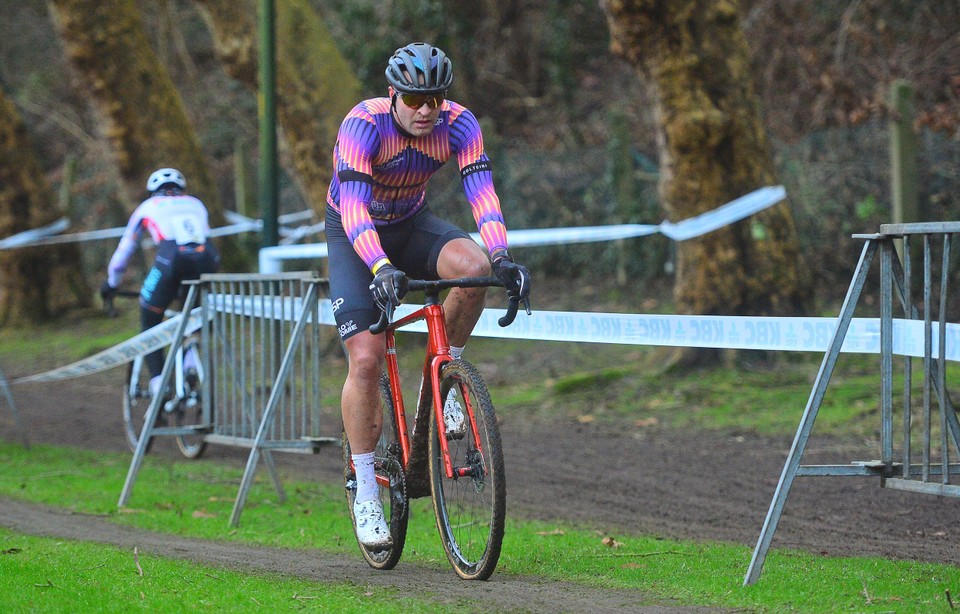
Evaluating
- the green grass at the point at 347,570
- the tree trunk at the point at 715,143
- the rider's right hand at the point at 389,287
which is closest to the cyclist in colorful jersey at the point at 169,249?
the green grass at the point at 347,570

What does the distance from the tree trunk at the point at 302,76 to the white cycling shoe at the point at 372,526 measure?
8.83 meters

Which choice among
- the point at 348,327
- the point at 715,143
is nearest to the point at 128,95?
the point at 715,143

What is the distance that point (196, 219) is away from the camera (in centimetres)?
1043

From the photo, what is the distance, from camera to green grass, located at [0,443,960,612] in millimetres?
4750

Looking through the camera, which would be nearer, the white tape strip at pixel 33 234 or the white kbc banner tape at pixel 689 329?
the white kbc banner tape at pixel 689 329

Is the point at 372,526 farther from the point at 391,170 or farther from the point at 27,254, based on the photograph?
the point at 27,254

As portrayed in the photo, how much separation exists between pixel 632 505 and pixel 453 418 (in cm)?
257

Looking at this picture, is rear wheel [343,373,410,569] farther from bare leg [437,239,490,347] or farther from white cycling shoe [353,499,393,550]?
bare leg [437,239,490,347]

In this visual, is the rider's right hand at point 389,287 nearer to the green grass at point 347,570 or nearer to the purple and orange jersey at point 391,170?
the purple and orange jersey at point 391,170

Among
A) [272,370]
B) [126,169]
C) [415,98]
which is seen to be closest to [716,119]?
[272,370]

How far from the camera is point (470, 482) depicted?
525 cm

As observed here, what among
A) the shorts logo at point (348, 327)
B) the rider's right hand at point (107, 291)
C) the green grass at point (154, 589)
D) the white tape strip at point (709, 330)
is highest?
the rider's right hand at point (107, 291)

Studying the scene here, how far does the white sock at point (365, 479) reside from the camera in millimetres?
5855

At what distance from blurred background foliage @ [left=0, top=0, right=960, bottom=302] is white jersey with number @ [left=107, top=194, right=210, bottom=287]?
4177mm
